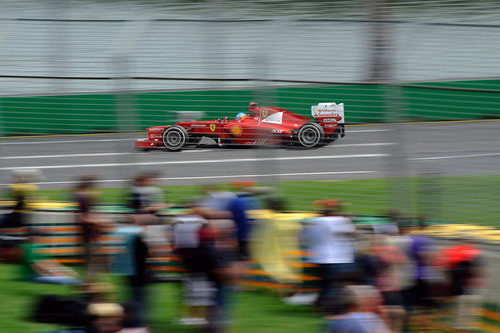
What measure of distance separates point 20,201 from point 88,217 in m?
0.81

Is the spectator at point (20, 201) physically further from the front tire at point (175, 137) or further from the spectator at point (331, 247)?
the spectator at point (331, 247)

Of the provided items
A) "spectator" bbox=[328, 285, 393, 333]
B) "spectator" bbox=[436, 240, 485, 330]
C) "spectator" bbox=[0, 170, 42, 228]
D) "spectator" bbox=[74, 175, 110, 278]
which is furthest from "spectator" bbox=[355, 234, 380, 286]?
"spectator" bbox=[0, 170, 42, 228]

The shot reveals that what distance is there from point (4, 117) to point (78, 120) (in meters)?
0.88

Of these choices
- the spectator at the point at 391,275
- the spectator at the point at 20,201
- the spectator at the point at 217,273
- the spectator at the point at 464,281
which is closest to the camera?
the spectator at the point at 217,273

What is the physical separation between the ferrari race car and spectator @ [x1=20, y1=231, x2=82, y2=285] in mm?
1578

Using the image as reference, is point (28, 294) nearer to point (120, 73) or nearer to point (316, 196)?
point (120, 73)

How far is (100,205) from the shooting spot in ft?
27.3

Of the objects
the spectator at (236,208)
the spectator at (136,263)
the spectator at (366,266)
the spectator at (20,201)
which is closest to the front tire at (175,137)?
the spectator at (236,208)

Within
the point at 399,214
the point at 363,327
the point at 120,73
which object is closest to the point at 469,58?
the point at 399,214

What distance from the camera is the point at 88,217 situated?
7.20 metres

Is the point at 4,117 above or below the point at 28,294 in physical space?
above

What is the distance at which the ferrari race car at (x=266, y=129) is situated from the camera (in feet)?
25.0

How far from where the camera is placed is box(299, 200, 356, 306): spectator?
21.3 feet

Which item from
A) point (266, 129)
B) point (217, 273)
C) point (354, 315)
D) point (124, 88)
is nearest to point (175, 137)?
point (124, 88)
